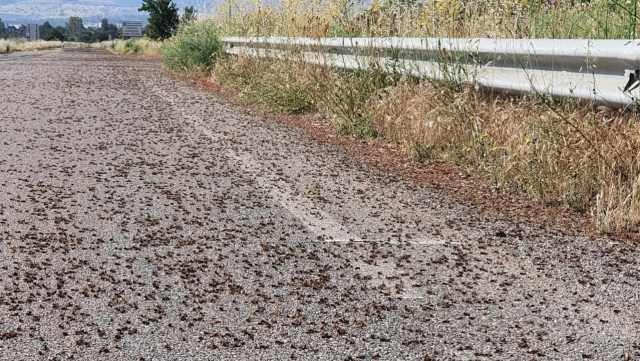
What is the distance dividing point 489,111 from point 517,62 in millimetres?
432

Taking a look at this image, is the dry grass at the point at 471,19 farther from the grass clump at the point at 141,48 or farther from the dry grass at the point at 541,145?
the grass clump at the point at 141,48

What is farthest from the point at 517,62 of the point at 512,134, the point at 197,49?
the point at 197,49

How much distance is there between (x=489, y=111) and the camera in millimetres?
6605

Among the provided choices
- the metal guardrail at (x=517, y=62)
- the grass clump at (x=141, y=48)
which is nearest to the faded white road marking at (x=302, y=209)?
the metal guardrail at (x=517, y=62)

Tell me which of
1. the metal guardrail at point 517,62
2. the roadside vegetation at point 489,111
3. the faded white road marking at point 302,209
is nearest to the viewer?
the faded white road marking at point 302,209

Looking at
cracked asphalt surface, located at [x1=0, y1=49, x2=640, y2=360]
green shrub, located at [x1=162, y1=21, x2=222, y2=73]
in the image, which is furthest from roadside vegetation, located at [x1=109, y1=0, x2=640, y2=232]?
green shrub, located at [x1=162, y1=21, x2=222, y2=73]

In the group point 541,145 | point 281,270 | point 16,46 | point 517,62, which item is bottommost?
point 281,270

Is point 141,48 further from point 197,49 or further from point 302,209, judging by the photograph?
point 302,209

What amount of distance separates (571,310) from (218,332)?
1.42m

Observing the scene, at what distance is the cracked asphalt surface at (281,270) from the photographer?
3.02 m

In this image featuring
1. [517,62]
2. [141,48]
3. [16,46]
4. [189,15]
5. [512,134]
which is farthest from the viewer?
[16,46]

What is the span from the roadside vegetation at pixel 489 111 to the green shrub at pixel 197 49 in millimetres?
5787

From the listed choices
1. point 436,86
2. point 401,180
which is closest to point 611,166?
point 401,180

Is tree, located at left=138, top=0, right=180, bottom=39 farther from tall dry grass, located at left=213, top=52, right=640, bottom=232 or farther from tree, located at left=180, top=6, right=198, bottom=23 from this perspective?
tall dry grass, located at left=213, top=52, right=640, bottom=232
